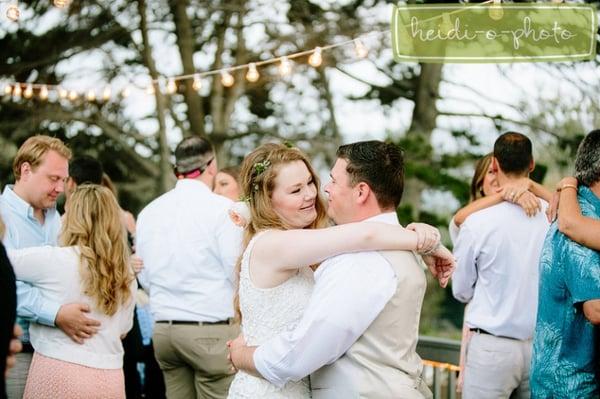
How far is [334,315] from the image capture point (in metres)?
2.18

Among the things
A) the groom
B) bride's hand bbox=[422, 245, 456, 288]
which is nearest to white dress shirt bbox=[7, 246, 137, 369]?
the groom

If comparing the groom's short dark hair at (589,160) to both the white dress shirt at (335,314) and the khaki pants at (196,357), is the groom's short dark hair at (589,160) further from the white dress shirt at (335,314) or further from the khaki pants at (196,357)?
the khaki pants at (196,357)

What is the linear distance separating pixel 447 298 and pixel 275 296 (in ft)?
23.3

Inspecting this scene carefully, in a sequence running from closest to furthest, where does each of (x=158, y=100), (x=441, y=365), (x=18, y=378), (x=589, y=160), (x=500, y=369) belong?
1. (x=589, y=160)
2. (x=18, y=378)
3. (x=500, y=369)
4. (x=441, y=365)
5. (x=158, y=100)

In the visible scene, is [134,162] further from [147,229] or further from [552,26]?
[552,26]

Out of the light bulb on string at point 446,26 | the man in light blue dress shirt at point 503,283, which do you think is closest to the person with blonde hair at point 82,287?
the man in light blue dress shirt at point 503,283

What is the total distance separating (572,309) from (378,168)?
835mm

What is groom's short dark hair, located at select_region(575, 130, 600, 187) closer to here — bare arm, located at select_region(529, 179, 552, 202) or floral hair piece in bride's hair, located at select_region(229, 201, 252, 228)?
bare arm, located at select_region(529, 179, 552, 202)

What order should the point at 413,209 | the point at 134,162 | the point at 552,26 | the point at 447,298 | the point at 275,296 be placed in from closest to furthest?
the point at 275,296 < the point at 552,26 < the point at 413,209 < the point at 447,298 < the point at 134,162

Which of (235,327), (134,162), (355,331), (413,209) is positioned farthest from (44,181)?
(134,162)

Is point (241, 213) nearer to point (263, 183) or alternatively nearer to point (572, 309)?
point (263, 183)

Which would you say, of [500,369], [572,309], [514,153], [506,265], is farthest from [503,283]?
[572,309]

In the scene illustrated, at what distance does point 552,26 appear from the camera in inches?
161

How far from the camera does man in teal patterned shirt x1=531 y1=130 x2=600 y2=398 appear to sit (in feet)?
8.48
